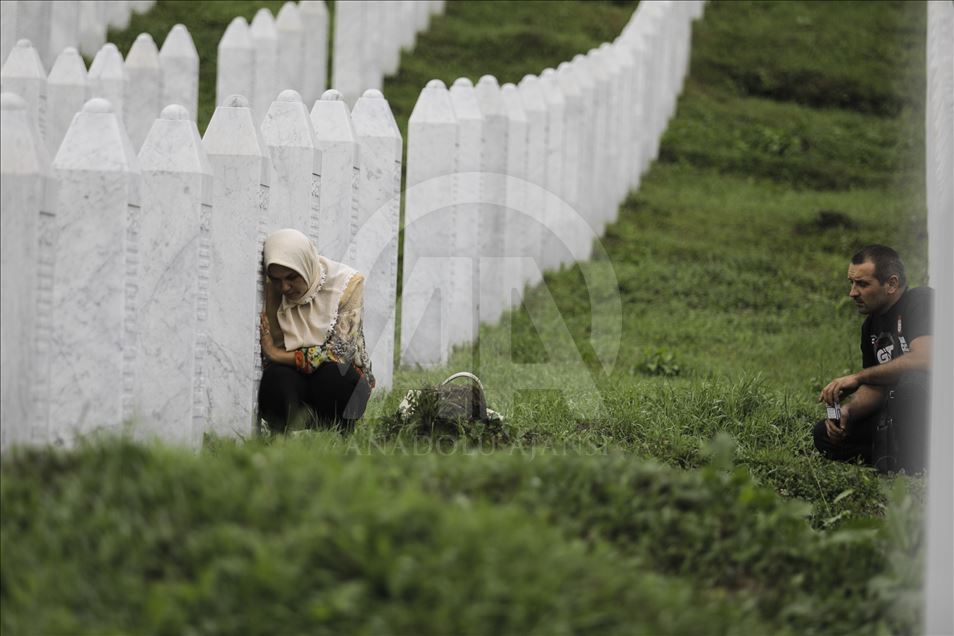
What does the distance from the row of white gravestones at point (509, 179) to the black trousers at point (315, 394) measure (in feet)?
9.00

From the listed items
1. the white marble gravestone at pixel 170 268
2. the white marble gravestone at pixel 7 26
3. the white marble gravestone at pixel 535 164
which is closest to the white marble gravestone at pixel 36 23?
the white marble gravestone at pixel 7 26

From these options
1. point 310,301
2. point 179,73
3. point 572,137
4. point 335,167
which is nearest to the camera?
point 310,301

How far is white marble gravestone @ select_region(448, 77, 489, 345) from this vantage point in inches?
385

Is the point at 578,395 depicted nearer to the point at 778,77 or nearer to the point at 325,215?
the point at 325,215

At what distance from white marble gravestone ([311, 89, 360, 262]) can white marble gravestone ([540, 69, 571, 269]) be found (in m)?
4.59

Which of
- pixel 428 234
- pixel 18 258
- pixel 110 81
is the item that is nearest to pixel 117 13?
pixel 110 81

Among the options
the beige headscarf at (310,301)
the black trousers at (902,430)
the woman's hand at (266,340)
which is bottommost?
the black trousers at (902,430)

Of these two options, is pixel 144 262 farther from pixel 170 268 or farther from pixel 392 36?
pixel 392 36

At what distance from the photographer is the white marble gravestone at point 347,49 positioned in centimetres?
1551

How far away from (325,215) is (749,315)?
5.51m

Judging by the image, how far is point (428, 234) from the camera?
31.0 feet

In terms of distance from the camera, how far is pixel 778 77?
20.0 metres

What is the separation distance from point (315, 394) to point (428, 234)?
3.07 meters

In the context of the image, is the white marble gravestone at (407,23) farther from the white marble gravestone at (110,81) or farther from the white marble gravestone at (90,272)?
the white marble gravestone at (90,272)
